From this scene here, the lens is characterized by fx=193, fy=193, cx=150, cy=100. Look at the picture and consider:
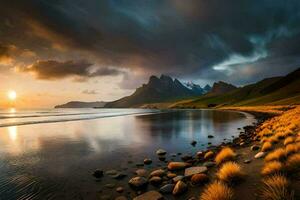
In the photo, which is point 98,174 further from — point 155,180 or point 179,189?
point 179,189

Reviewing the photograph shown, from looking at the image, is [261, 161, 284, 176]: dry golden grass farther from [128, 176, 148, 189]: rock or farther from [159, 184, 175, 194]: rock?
[128, 176, 148, 189]: rock

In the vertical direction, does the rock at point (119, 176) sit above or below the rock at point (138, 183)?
below

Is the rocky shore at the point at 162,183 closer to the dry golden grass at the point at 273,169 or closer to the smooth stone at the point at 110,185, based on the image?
the smooth stone at the point at 110,185

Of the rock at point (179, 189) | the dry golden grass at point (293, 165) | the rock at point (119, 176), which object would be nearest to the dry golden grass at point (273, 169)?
the dry golden grass at point (293, 165)

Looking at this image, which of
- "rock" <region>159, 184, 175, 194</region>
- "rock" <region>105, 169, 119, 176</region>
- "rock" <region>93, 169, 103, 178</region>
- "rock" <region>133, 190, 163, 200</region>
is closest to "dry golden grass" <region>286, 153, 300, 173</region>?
"rock" <region>159, 184, 175, 194</region>

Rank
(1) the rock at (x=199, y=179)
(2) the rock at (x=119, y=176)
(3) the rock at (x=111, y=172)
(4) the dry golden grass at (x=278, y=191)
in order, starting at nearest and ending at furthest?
(4) the dry golden grass at (x=278, y=191) < (1) the rock at (x=199, y=179) < (2) the rock at (x=119, y=176) < (3) the rock at (x=111, y=172)

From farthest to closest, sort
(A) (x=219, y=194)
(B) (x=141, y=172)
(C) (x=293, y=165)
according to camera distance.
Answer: (B) (x=141, y=172), (C) (x=293, y=165), (A) (x=219, y=194)

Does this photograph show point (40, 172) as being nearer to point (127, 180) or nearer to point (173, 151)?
point (127, 180)

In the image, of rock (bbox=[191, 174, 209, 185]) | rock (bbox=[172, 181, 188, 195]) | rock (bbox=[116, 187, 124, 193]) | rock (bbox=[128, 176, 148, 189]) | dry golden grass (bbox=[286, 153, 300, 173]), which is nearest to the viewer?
dry golden grass (bbox=[286, 153, 300, 173])

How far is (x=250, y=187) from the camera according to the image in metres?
8.92

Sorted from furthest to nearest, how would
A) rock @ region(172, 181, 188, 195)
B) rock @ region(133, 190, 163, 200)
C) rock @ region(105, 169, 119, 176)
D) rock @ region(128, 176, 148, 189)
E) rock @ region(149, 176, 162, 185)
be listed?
rock @ region(105, 169, 119, 176), rock @ region(149, 176, 162, 185), rock @ region(128, 176, 148, 189), rock @ region(172, 181, 188, 195), rock @ region(133, 190, 163, 200)

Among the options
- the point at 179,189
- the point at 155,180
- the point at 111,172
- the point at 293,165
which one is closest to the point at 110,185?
the point at 111,172

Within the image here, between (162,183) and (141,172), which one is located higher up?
(162,183)

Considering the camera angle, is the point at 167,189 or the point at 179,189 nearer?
the point at 179,189
